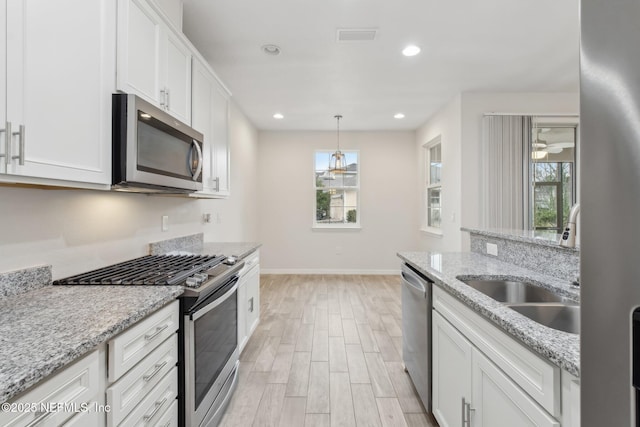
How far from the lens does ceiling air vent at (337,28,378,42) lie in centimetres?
269

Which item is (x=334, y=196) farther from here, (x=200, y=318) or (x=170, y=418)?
(x=170, y=418)

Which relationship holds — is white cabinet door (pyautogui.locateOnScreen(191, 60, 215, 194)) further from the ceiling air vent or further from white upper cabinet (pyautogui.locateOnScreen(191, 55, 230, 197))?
the ceiling air vent

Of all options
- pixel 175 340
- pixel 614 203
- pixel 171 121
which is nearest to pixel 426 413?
pixel 175 340

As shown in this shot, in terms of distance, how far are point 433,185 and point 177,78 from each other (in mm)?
4412

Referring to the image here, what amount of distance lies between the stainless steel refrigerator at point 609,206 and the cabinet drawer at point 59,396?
112 centimetres

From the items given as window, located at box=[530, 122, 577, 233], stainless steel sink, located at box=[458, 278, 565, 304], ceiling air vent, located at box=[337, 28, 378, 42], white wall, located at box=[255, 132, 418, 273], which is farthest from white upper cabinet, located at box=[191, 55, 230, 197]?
window, located at box=[530, 122, 577, 233]

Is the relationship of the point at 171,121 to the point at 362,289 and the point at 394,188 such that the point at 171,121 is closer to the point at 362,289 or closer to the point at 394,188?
the point at 362,289

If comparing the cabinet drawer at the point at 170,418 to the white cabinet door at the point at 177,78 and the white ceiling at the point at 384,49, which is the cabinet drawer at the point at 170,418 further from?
the white ceiling at the point at 384,49

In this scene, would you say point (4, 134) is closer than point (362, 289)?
Yes

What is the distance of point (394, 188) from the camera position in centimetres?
614

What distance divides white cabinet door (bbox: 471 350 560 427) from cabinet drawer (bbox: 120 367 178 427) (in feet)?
4.26

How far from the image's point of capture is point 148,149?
1.64m

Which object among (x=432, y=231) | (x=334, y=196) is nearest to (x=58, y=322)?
(x=432, y=231)

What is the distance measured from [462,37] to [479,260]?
197cm
